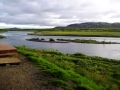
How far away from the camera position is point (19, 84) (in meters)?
10.4

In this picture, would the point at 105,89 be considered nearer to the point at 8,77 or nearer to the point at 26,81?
the point at 26,81

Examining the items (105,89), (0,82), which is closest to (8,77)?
(0,82)

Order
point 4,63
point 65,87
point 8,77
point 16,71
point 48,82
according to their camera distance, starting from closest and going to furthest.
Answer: point 65,87, point 48,82, point 8,77, point 16,71, point 4,63

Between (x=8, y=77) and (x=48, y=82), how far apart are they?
243 cm

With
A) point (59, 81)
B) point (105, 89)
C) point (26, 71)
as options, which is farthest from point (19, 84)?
point (105, 89)

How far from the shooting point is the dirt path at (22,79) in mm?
10039

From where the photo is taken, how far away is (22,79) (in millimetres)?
11281

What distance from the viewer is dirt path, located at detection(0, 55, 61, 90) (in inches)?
395

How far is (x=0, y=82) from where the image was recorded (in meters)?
10.6

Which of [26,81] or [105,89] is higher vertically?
[26,81]

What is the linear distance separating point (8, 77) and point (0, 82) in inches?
38.4

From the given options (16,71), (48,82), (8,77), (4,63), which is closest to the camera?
(48,82)

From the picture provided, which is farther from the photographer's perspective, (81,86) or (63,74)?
(63,74)

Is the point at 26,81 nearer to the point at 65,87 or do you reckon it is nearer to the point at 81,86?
the point at 65,87
